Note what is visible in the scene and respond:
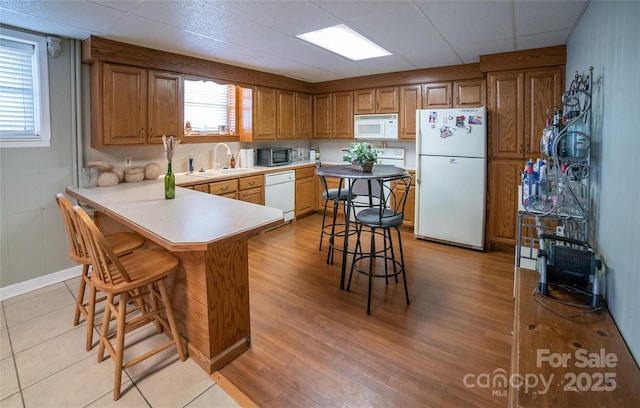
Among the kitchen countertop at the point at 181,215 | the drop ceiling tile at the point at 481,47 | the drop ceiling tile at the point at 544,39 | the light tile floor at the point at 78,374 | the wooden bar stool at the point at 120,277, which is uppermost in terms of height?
the drop ceiling tile at the point at 481,47

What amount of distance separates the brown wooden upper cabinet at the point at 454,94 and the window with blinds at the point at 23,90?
13.7 feet

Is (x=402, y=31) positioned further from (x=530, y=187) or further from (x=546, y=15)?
(x=530, y=187)

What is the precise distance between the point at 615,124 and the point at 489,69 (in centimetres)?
277

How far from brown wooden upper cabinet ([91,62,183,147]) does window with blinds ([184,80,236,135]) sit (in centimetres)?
48

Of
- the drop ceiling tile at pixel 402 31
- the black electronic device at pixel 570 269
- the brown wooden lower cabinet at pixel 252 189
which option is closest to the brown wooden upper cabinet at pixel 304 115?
the brown wooden lower cabinet at pixel 252 189

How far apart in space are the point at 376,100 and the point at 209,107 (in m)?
2.37

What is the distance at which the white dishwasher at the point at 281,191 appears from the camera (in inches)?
192

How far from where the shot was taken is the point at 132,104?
→ 3.44m

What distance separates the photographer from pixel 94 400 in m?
1.80

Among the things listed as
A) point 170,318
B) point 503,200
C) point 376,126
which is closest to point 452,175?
point 503,200

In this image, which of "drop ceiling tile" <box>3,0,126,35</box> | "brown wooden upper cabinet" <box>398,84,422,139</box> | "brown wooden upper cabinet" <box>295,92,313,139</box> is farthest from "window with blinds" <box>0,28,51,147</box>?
"brown wooden upper cabinet" <box>398,84,422,139</box>

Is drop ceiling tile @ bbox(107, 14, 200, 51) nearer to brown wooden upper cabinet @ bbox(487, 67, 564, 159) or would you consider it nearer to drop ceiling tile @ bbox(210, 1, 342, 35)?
drop ceiling tile @ bbox(210, 1, 342, 35)

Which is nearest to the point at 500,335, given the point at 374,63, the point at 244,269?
the point at 244,269

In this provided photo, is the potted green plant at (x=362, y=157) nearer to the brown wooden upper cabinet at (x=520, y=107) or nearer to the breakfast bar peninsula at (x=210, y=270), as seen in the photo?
the breakfast bar peninsula at (x=210, y=270)
